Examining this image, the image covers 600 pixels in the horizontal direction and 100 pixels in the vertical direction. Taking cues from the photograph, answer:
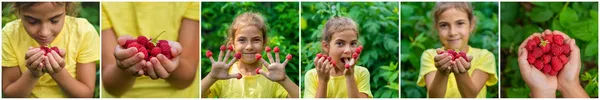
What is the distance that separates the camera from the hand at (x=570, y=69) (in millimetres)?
5625

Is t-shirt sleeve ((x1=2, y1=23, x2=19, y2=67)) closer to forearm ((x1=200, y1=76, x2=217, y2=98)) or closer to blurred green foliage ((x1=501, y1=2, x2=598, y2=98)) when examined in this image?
forearm ((x1=200, y1=76, x2=217, y2=98))

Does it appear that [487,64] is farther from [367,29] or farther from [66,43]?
[66,43]

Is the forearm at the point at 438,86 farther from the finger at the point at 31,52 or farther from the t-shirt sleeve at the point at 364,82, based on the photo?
the finger at the point at 31,52

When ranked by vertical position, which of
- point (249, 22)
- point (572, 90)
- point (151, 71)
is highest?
point (249, 22)

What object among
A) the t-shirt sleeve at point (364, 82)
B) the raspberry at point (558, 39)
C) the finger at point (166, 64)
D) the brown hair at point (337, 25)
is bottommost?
the t-shirt sleeve at point (364, 82)

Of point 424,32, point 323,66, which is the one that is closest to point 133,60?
point 323,66

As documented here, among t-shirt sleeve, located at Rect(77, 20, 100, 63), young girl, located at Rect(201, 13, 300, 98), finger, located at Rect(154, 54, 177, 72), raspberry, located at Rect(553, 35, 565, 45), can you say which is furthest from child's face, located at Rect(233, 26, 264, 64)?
raspberry, located at Rect(553, 35, 565, 45)

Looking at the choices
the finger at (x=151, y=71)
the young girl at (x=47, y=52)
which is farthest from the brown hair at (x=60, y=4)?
the finger at (x=151, y=71)

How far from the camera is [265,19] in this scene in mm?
5504

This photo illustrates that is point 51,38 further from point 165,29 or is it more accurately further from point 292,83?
point 292,83

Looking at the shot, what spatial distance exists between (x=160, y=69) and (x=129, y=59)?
14cm

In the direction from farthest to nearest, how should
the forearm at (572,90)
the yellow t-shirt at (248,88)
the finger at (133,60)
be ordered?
the forearm at (572,90)
the yellow t-shirt at (248,88)
the finger at (133,60)

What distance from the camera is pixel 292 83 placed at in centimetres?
554

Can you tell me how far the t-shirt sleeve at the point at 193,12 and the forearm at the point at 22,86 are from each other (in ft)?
2.37
